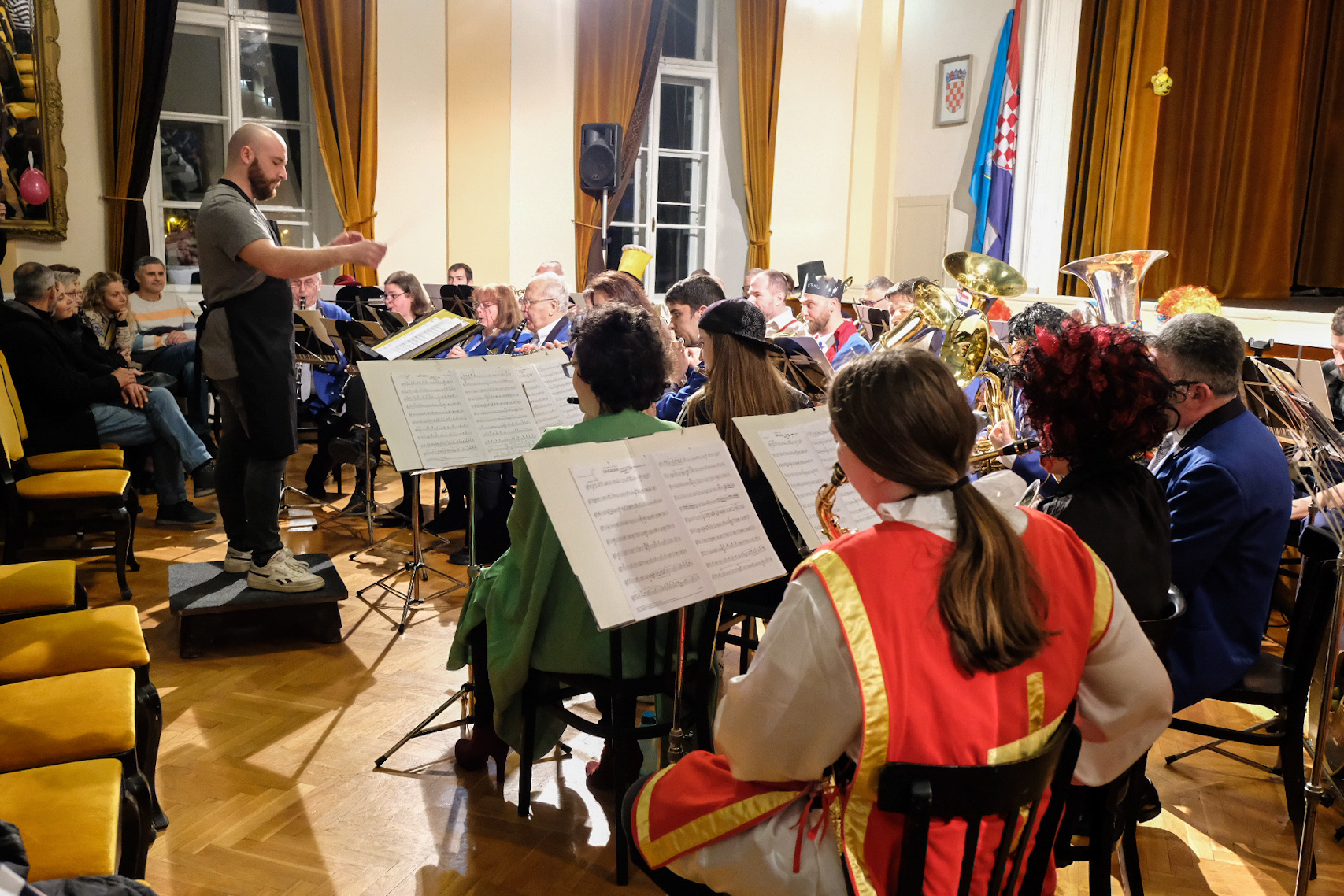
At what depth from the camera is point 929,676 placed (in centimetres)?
118

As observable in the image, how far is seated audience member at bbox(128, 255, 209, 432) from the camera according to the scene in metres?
5.84

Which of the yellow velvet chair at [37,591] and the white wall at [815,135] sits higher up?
the white wall at [815,135]

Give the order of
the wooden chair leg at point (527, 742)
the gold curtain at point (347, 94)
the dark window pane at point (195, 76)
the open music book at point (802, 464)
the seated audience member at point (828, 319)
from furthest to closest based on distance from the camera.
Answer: the dark window pane at point (195, 76) < the gold curtain at point (347, 94) < the seated audience member at point (828, 319) < the wooden chair leg at point (527, 742) < the open music book at point (802, 464)

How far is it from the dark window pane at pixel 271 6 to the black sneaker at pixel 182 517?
15.0 ft

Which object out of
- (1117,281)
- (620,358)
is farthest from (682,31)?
(620,358)

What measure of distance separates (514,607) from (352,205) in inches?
249

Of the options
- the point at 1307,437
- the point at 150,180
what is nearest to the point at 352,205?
the point at 150,180

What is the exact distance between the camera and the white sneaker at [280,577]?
3.40 meters

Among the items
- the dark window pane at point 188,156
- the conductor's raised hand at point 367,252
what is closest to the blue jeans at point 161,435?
the conductor's raised hand at point 367,252

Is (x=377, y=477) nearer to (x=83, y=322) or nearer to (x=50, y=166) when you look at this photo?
(x=83, y=322)

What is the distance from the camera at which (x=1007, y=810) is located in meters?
1.20

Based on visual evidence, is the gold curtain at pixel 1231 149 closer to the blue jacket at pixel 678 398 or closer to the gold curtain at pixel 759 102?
the gold curtain at pixel 759 102

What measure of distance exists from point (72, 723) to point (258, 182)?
6.76 ft

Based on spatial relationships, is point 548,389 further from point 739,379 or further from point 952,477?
point 952,477
